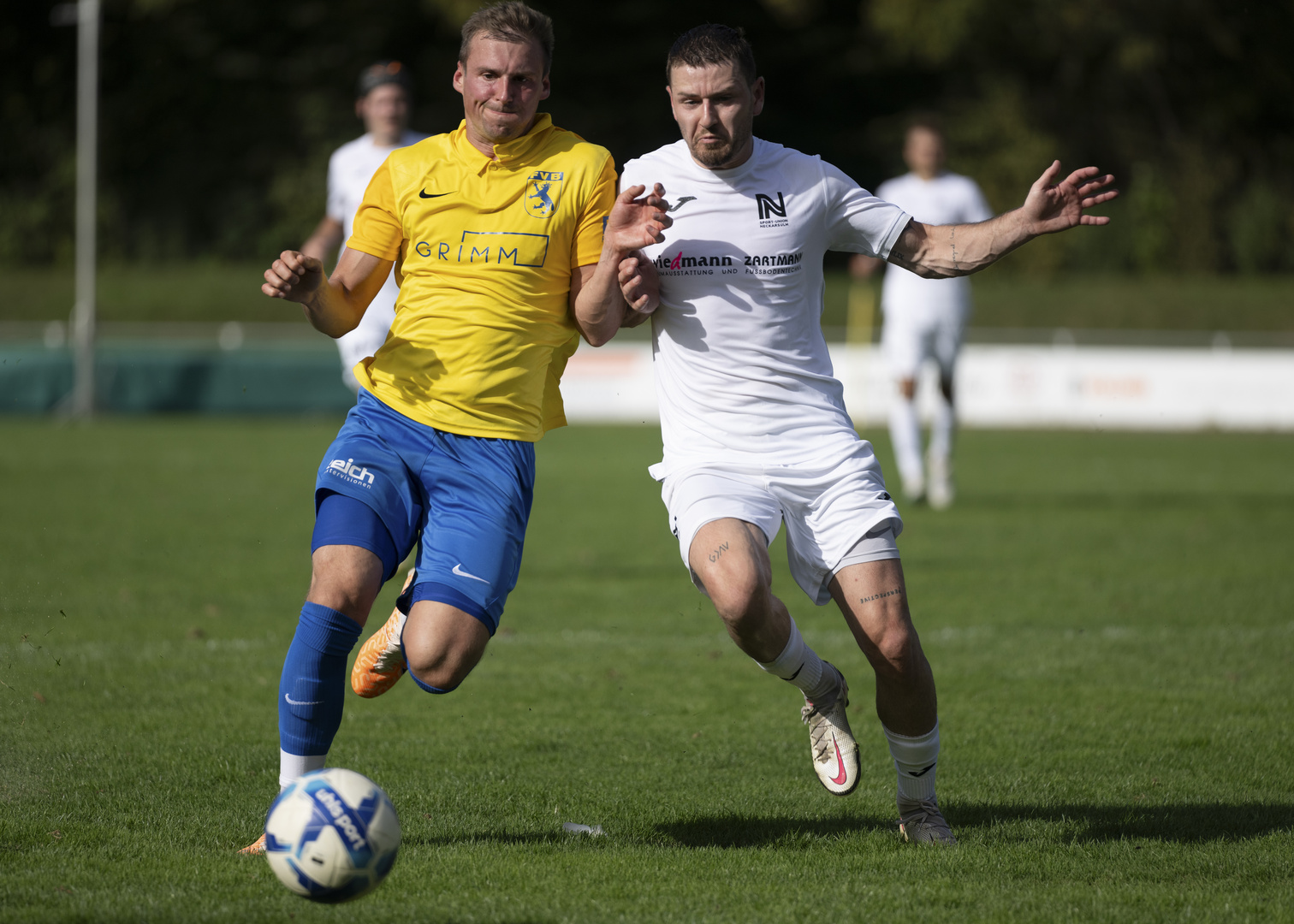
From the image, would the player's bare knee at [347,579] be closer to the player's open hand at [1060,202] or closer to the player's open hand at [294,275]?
the player's open hand at [294,275]

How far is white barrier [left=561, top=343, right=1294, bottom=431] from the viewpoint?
2236 centimetres

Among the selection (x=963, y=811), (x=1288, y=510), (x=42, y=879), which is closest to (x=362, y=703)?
(x=42, y=879)

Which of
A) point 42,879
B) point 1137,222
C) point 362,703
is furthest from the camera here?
point 1137,222

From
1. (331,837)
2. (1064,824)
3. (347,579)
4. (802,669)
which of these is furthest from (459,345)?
(1064,824)

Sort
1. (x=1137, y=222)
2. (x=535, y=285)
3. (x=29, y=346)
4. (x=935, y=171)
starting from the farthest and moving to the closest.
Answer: (x=1137, y=222) → (x=29, y=346) → (x=935, y=171) → (x=535, y=285)

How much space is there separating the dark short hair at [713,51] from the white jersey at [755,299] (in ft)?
1.01

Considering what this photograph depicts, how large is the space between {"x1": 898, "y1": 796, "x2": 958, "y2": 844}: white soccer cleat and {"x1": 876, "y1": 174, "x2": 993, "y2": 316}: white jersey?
25.8ft

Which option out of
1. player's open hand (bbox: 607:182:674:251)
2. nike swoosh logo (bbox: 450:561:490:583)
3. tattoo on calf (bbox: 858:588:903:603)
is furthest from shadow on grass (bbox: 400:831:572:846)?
player's open hand (bbox: 607:182:674:251)

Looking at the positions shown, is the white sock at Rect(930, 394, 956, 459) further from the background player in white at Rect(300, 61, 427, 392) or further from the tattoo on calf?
the tattoo on calf

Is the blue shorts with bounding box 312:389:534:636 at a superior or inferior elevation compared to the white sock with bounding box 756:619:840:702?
superior

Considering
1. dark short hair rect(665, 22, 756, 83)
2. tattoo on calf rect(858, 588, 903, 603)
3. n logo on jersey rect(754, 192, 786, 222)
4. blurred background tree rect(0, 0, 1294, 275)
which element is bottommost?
tattoo on calf rect(858, 588, 903, 603)

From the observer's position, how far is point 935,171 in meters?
11.8

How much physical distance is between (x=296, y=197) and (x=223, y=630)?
119 feet

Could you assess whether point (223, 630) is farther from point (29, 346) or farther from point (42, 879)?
point (29, 346)
